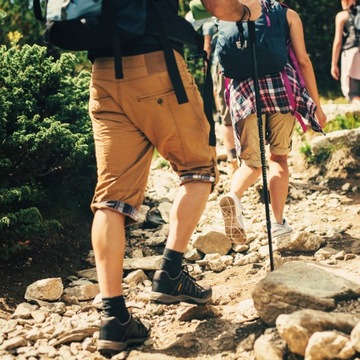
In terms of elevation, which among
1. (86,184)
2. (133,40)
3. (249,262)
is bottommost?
(249,262)

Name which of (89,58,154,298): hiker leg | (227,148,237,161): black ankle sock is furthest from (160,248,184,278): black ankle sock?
(227,148,237,161): black ankle sock

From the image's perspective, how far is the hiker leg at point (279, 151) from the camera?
191 inches

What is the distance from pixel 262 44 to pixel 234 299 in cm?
174

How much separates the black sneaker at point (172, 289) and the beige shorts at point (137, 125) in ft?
1.27

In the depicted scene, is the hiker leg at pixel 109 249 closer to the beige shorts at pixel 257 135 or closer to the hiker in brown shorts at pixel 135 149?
the hiker in brown shorts at pixel 135 149

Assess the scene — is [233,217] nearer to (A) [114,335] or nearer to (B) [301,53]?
(B) [301,53]

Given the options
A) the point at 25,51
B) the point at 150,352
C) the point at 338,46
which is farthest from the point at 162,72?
the point at 338,46

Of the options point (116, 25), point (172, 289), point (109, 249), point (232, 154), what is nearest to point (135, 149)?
point (109, 249)

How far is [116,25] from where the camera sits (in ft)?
10.3

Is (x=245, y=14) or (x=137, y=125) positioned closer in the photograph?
(x=137, y=125)

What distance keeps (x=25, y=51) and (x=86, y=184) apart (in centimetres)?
125

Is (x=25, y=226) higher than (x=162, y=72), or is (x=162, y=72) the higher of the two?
(x=162, y=72)

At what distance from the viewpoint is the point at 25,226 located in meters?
4.52

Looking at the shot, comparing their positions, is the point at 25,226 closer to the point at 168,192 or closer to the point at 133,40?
the point at 133,40
